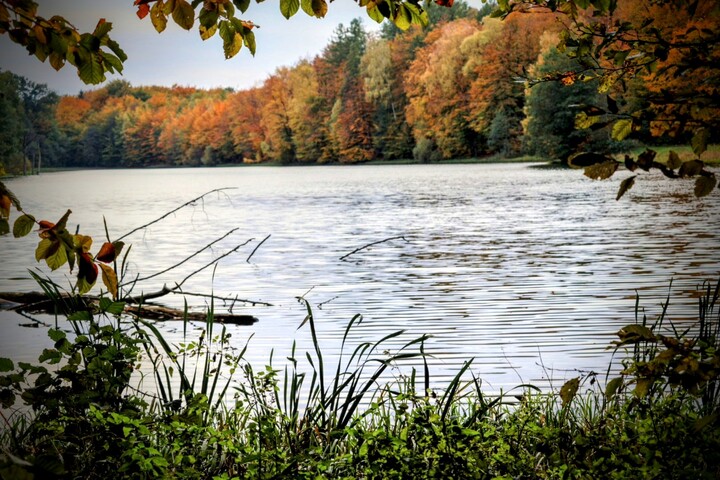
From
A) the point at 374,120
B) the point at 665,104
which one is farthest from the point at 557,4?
the point at 374,120

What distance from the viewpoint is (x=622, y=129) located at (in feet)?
9.00

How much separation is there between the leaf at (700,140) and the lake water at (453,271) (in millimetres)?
2835

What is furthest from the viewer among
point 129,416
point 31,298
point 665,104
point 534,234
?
point 534,234

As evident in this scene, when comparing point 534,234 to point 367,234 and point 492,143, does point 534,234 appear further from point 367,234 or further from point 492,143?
point 492,143

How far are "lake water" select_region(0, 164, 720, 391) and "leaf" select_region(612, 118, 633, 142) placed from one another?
2.61 meters

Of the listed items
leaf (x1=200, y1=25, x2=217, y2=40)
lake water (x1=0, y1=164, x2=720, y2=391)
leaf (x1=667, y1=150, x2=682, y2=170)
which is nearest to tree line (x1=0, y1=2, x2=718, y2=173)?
lake water (x1=0, y1=164, x2=720, y2=391)

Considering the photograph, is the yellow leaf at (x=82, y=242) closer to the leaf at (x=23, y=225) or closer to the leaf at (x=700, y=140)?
the leaf at (x=23, y=225)

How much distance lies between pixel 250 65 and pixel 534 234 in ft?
386

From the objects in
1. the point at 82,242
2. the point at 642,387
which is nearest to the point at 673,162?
the point at 642,387

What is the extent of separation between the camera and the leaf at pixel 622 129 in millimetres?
2732

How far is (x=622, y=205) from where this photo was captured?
26.4 metres

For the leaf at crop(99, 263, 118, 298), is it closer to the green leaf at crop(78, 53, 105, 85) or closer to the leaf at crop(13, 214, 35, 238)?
the leaf at crop(13, 214, 35, 238)

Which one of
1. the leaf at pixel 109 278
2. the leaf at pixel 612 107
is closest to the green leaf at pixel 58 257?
the leaf at pixel 109 278

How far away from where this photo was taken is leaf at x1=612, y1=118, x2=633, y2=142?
2732 millimetres
